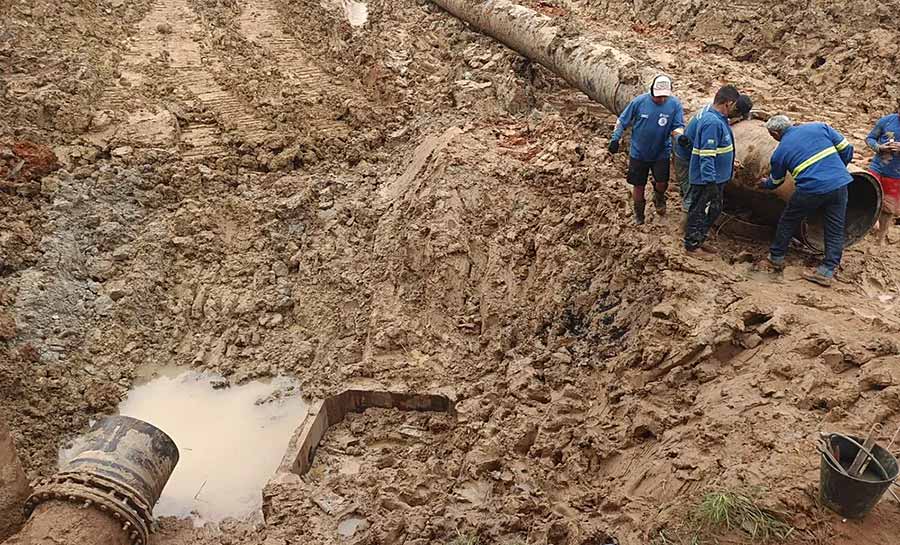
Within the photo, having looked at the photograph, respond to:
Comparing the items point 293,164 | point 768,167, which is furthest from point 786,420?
point 293,164

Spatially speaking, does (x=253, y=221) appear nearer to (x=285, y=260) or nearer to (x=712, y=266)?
(x=285, y=260)

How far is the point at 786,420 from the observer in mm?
3600

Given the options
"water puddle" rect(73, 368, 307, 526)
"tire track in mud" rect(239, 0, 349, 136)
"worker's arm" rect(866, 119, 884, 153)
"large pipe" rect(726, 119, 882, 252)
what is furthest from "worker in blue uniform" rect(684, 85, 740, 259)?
"tire track in mud" rect(239, 0, 349, 136)

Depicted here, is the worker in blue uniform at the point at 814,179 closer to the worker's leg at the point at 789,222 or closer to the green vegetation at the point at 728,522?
the worker's leg at the point at 789,222

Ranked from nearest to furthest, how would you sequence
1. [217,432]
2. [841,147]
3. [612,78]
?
[841,147], [217,432], [612,78]

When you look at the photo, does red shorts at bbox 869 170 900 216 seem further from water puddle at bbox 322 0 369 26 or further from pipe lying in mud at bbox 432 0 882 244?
water puddle at bbox 322 0 369 26

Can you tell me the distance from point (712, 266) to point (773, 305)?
64 cm

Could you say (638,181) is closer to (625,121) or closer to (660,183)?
(660,183)

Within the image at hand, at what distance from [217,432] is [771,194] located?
16.6ft

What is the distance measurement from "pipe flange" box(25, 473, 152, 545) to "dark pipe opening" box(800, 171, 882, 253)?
206 inches

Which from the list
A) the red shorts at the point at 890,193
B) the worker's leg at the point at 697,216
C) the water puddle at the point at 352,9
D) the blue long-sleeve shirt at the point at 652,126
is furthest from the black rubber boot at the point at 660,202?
the water puddle at the point at 352,9

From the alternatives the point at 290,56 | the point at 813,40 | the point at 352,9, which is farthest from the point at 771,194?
the point at 352,9

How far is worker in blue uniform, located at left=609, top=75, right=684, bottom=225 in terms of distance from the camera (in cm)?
523

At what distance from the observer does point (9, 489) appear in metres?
4.19
